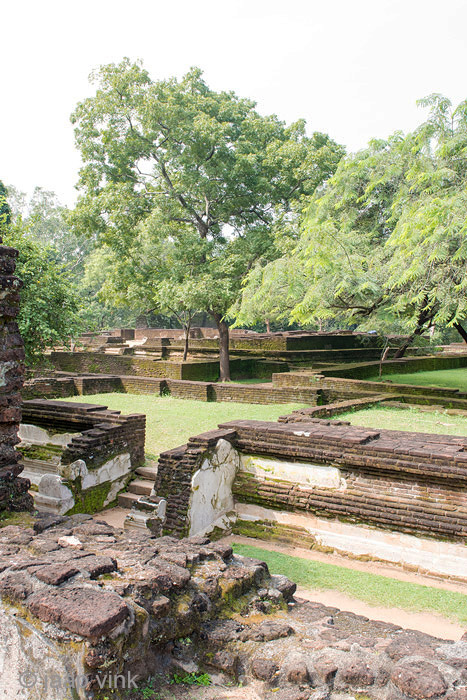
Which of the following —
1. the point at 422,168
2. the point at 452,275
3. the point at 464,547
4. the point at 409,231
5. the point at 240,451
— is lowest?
the point at 464,547

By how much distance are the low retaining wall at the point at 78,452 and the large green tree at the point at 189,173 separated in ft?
23.4

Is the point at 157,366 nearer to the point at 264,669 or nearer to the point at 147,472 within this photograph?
the point at 147,472

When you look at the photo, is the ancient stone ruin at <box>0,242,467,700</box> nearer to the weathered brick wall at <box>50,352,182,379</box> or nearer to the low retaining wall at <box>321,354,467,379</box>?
the low retaining wall at <box>321,354,467,379</box>

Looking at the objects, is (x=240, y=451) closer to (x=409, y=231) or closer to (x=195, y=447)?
(x=195, y=447)

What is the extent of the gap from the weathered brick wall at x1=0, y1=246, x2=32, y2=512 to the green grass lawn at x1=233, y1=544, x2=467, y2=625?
2084mm

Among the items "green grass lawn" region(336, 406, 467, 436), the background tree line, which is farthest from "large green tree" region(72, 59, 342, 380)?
"green grass lawn" region(336, 406, 467, 436)

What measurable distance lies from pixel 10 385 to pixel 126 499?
7.52 feet

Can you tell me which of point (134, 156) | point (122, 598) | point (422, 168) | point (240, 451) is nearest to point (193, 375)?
point (134, 156)

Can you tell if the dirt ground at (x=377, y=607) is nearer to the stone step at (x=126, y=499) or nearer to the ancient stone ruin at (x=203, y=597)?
the ancient stone ruin at (x=203, y=597)

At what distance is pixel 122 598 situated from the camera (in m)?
2.25

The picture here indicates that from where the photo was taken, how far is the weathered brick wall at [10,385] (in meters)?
4.01

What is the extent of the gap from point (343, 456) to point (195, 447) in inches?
54.3

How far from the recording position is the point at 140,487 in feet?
19.7

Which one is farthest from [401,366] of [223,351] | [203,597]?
[203,597]
